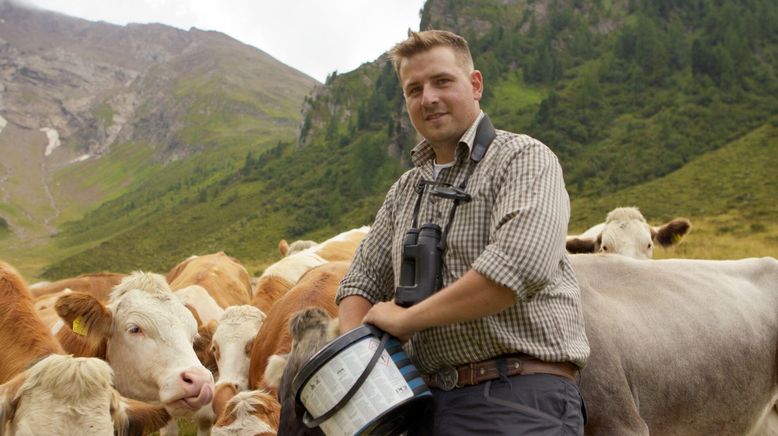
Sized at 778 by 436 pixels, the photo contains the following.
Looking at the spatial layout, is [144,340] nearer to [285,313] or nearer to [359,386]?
[285,313]

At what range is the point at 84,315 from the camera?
5.87 metres

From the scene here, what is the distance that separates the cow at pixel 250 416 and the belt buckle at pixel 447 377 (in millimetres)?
1938

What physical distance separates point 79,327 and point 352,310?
11.3ft

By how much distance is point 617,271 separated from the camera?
505 cm

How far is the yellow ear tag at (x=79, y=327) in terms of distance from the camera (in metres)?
5.85

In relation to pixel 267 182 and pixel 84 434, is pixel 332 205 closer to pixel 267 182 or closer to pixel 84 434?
Result: pixel 267 182

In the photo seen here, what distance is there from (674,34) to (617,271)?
10440 centimetres

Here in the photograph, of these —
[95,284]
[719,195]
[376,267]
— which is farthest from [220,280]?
[719,195]

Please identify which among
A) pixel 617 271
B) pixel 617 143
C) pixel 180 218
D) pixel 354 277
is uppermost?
pixel 354 277

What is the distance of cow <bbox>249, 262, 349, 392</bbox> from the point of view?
18.9 ft

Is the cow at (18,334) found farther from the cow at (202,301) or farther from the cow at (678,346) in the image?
the cow at (202,301)

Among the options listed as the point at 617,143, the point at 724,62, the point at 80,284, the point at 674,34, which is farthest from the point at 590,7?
the point at 80,284

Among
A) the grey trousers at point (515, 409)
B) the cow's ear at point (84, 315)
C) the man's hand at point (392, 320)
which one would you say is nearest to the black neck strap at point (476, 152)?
the man's hand at point (392, 320)

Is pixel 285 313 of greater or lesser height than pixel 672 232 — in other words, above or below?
above
